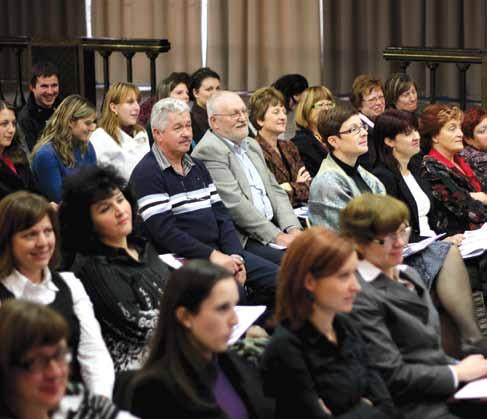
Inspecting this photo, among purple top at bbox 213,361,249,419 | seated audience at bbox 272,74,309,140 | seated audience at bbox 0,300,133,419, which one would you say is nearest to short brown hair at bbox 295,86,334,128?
seated audience at bbox 272,74,309,140

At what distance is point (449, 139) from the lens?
20.4 feet

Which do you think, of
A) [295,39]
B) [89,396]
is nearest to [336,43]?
[295,39]

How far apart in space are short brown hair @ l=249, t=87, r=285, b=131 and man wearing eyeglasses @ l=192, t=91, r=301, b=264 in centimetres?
52

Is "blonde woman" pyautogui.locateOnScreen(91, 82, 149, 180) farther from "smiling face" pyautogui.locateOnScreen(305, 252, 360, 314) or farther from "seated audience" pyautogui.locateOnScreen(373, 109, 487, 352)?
"smiling face" pyautogui.locateOnScreen(305, 252, 360, 314)

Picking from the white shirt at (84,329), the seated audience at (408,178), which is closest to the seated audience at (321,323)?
the white shirt at (84,329)

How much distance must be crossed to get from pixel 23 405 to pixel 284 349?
0.83m

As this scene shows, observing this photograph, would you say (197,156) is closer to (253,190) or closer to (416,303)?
(253,190)

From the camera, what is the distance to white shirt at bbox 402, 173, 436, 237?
5805 millimetres

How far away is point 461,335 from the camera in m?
5.00

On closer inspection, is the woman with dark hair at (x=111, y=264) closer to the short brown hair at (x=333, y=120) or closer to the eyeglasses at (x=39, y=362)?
the eyeglasses at (x=39, y=362)

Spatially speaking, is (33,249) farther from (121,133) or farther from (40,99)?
(40,99)

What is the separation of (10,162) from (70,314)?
7.26ft

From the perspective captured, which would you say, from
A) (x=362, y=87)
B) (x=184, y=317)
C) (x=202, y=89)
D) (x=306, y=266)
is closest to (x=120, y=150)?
(x=202, y=89)

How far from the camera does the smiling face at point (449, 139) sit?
245 inches
